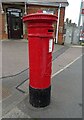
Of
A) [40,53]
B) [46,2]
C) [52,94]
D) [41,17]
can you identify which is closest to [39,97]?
[52,94]

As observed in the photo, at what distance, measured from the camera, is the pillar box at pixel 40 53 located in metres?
3.41

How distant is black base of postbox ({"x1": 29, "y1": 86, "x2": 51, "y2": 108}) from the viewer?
148 inches

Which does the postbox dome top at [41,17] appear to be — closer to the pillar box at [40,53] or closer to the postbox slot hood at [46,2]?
the pillar box at [40,53]

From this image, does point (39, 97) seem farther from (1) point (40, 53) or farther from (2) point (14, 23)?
(2) point (14, 23)

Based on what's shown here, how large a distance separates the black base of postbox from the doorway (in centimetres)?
1142

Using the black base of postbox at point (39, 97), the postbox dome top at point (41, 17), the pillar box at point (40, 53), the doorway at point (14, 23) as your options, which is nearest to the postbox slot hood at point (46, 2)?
the doorway at point (14, 23)

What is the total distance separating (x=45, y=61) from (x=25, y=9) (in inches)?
449

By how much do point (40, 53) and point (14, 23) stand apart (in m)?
11.6

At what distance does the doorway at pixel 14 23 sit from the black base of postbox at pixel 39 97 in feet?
37.5

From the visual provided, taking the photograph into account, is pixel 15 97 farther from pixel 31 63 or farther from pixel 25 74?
pixel 25 74

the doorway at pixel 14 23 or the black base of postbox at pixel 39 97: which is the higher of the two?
the doorway at pixel 14 23

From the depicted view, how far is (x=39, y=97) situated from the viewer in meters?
3.78

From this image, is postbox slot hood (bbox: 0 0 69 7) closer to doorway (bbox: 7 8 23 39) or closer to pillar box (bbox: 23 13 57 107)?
doorway (bbox: 7 8 23 39)

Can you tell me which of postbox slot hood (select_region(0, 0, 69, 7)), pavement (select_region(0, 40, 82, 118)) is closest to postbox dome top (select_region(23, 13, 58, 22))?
pavement (select_region(0, 40, 82, 118))
